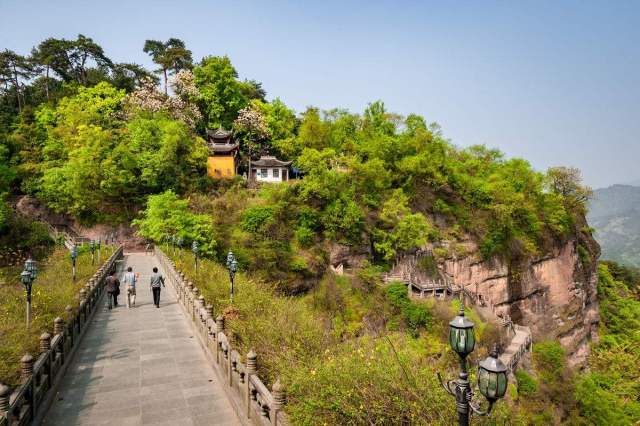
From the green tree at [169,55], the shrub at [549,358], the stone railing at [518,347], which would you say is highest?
the green tree at [169,55]

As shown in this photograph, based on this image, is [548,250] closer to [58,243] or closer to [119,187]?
[119,187]

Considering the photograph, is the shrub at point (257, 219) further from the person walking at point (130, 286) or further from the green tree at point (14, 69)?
the green tree at point (14, 69)

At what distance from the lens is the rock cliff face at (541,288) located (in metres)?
36.9

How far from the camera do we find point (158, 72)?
5450cm

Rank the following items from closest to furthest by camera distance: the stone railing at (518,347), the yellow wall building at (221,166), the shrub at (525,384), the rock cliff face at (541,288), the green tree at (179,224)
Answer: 1. the shrub at (525,384)
2. the stone railing at (518,347)
3. the green tree at (179,224)
4. the rock cliff face at (541,288)
5. the yellow wall building at (221,166)

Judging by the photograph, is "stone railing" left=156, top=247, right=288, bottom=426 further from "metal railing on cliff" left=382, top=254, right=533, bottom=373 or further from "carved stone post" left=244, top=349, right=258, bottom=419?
"metal railing on cliff" left=382, top=254, right=533, bottom=373

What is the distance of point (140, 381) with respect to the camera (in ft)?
31.9

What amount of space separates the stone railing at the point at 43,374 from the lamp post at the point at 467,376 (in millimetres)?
6956

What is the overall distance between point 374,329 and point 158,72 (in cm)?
4677

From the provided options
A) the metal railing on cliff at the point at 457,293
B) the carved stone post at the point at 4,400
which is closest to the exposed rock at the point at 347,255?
the metal railing on cliff at the point at 457,293

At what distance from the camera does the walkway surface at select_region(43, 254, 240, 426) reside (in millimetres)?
8109

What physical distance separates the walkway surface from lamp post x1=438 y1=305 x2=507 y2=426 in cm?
503

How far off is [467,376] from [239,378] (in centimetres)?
518

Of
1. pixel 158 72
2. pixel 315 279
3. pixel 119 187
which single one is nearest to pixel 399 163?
pixel 315 279
